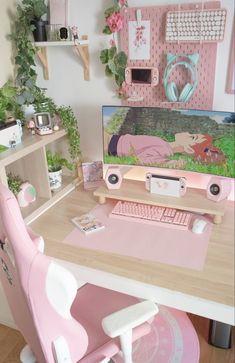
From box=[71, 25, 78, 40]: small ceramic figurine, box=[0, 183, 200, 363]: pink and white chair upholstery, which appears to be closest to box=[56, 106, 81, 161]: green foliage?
box=[71, 25, 78, 40]: small ceramic figurine

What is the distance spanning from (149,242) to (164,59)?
847 millimetres

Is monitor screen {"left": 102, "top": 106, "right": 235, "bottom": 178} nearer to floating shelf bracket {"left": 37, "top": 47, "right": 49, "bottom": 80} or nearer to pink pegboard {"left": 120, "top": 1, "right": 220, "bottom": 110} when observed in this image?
pink pegboard {"left": 120, "top": 1, "right": 220, "bottom": 110}

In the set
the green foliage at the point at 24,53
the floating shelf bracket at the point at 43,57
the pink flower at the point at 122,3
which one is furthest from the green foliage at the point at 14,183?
the pink flower at the point at 122,3

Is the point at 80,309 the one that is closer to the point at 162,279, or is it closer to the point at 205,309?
the point at 162,279

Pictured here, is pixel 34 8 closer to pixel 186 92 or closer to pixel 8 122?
pixel 8 122

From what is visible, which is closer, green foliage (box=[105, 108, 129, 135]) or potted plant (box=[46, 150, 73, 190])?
green foliage (box=[105, 108, 129, 135])

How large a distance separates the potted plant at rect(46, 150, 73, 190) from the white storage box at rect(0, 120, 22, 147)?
0.28m

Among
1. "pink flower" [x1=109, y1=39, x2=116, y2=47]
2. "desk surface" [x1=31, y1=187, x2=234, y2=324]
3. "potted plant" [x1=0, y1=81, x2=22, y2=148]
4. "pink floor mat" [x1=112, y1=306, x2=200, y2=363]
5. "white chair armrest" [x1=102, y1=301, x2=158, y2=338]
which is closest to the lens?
"white chair armrest" [x1=102, y1=301, x2=158, y2=338]

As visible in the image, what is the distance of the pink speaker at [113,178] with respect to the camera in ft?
5.39

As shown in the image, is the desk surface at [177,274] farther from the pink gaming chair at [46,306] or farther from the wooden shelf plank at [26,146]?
Result: the wooden shelf plank at [26,146]

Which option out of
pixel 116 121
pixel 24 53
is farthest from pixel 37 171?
pixel 24 53

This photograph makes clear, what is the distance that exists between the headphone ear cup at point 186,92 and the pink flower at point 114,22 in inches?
16.6

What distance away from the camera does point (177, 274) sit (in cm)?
116

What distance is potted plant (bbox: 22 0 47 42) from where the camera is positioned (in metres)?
1.57
